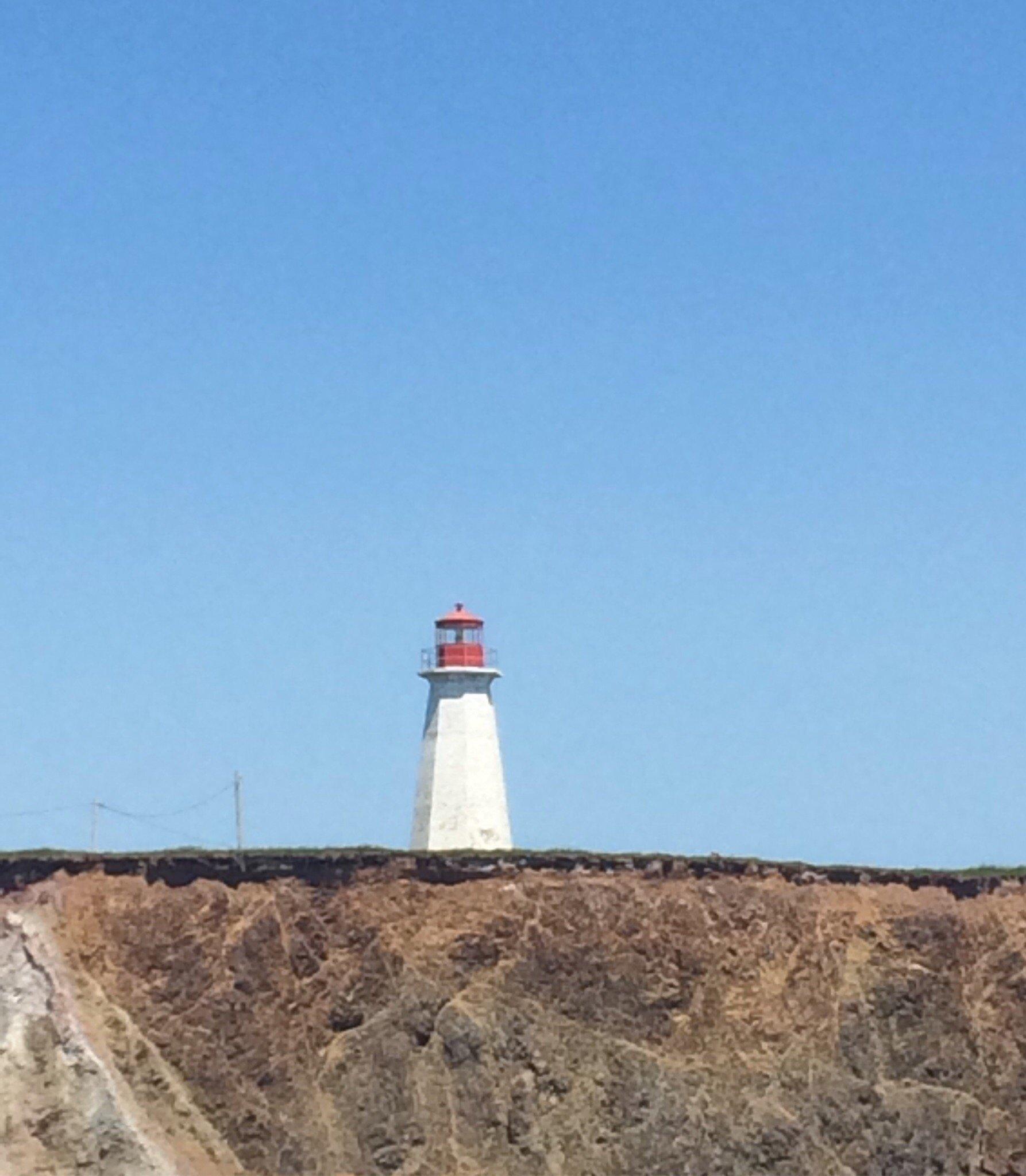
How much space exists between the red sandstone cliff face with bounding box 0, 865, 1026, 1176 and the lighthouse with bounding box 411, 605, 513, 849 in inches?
451

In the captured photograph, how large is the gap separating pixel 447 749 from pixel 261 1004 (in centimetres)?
1513

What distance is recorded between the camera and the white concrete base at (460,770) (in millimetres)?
61750

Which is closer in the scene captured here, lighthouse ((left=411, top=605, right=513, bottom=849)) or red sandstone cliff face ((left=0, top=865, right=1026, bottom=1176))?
red sandstone cliff face ((left=0, top=865, right=1026, bottom=1176))

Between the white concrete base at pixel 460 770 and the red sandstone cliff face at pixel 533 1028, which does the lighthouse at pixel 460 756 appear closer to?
the white concrete base at pixel 460 770

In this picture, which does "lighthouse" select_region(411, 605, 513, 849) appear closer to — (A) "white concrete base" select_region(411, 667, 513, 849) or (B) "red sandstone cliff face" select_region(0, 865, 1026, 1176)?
(A) "white concrete base" select_region(411, 667, 513, 849)

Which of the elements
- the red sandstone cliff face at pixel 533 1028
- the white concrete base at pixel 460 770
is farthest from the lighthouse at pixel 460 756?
the red sandstone cliff face at pixel 533 1028

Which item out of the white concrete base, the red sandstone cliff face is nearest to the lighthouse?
the white concrete base

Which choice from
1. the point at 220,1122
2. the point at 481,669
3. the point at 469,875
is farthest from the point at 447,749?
the point at 220,1122

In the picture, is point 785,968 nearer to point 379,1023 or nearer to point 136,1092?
point 379,1023

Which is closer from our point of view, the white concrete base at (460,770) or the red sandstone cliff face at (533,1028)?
the red sandstone cliff face at (533,1028)

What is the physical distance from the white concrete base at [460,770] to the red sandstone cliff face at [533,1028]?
1138 cm

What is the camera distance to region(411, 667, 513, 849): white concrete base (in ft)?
203

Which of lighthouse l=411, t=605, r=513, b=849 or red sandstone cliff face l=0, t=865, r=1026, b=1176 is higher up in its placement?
lighthouse l=411, t=605, r=513, b=849

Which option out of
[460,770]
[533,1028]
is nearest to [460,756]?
[460,770]
